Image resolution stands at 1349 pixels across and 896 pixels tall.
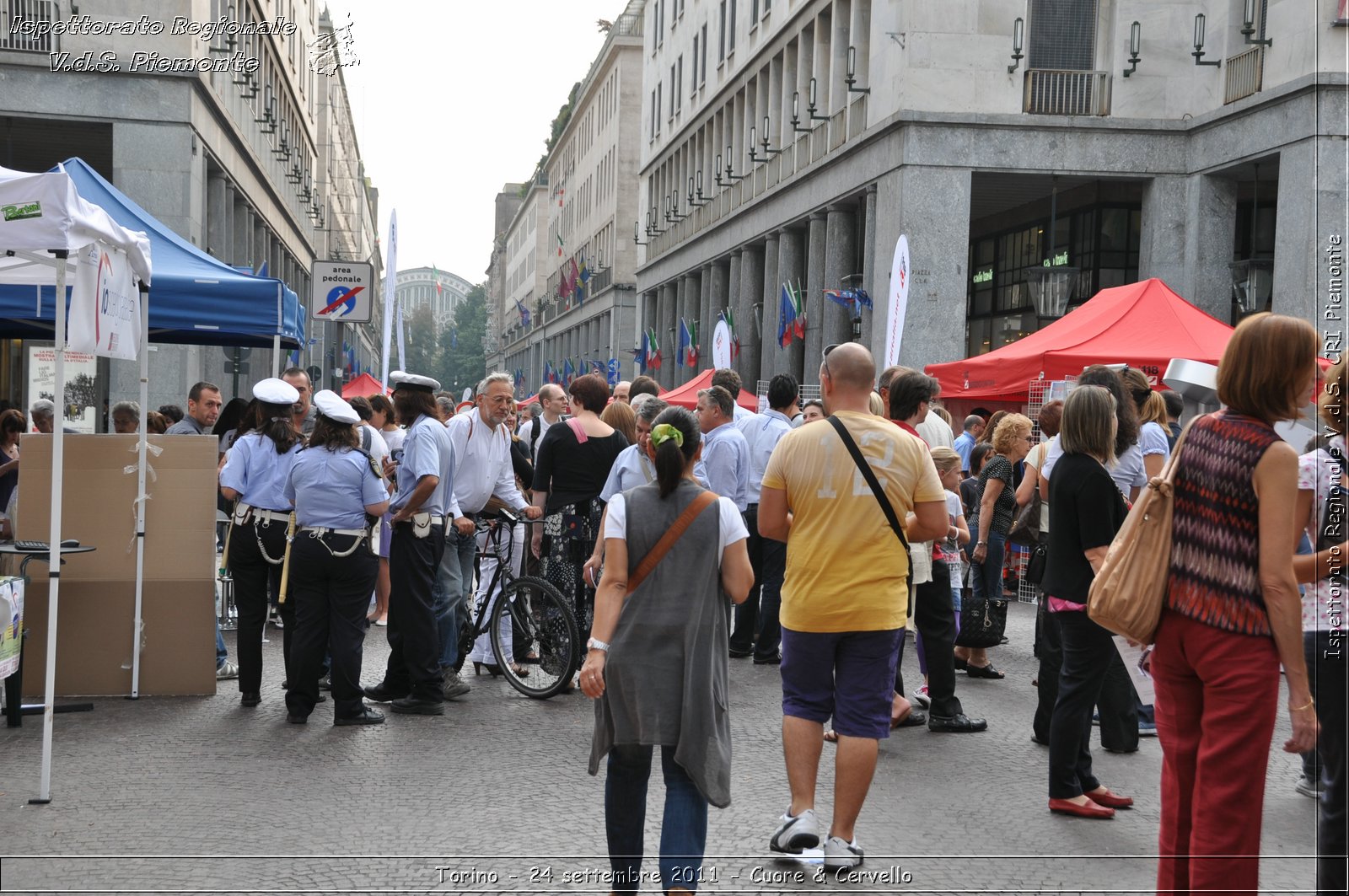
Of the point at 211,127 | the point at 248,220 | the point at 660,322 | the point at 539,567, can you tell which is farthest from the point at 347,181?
the point at 539,567

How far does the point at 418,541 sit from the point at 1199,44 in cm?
2183

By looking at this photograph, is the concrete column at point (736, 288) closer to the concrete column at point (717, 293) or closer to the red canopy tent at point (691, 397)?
the concrete column at point (717, 293)

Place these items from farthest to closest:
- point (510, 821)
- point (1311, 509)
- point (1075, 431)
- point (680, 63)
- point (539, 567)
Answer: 1. point (680, 63)
2. point (539, 567)
3. point (1075, 431)
4. point (510, 821)
5. point (1311, 509)

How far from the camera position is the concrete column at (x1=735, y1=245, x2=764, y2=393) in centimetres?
4147

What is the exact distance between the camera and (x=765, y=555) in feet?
33.9

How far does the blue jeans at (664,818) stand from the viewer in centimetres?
442

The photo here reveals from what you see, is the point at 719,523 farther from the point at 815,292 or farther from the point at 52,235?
the point at 815,292

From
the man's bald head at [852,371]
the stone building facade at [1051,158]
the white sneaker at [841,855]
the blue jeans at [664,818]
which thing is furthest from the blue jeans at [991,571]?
the stone building facade at [1051,158]

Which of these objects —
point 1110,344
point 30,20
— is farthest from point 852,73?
point 1110,344

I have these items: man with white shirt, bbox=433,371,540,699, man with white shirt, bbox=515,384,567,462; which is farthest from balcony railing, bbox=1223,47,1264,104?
man with white shirt, bbox=433,371,540,699

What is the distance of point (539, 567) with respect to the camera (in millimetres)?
9414

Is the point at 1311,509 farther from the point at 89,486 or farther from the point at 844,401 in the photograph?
the point at 89,486

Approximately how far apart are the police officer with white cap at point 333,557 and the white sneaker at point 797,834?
3111mm

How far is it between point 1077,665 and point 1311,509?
2.18 meters
